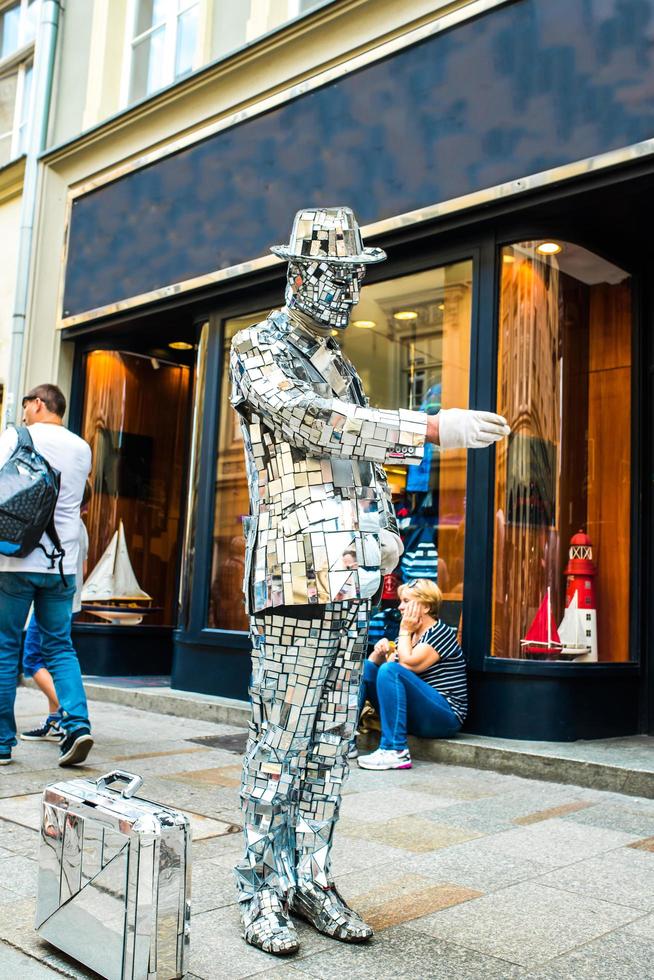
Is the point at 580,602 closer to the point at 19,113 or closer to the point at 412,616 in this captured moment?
the point at 412,616

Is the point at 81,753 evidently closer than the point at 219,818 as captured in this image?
No

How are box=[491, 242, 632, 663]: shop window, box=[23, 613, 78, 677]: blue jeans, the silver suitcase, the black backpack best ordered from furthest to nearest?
box=[23, 613, 78, 677]: blue jeans < box=[491, 242, 632, 663]: shop window < the black backpack < the silver suitcase

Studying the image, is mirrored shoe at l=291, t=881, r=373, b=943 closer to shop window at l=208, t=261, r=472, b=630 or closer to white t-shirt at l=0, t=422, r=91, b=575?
white t-shirt at l=0, t=422, r=91, b=575

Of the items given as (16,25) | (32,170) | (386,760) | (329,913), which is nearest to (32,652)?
(386,760)

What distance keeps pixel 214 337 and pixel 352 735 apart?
5.74m

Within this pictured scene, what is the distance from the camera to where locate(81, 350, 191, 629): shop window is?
31.6 feet

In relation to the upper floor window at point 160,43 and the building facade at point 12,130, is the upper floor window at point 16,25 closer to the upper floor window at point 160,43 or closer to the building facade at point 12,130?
the building facade at point 12,130

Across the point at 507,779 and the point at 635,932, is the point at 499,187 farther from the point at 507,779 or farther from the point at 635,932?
the point at 635,932

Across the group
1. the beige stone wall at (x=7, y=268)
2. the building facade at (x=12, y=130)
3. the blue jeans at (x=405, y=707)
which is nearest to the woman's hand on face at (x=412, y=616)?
the blue jeans at (x=405, y=707)

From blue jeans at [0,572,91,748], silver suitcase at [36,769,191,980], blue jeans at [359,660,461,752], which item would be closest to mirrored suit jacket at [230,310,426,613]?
silver suitcase at [36,769,191,980]

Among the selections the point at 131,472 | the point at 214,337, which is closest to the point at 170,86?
the point at 214,337

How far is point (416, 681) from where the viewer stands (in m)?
5.50

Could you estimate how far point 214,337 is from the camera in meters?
8.21

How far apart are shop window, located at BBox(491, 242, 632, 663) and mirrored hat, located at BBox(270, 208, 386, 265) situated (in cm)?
346
